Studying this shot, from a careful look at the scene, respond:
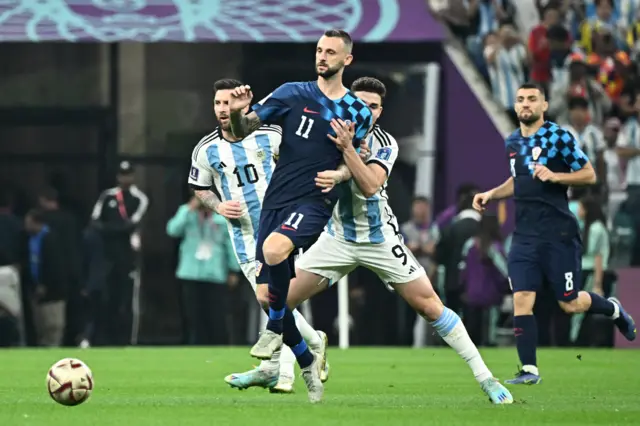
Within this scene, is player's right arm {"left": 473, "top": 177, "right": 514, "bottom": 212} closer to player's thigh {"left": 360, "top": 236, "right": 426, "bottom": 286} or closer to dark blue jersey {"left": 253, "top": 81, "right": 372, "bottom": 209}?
player's thigh {"left": 360, "top": 236, "right": 426, "bottom": 286}

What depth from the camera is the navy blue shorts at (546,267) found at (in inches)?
505

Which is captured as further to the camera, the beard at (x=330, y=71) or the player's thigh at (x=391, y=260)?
the player's thigh at (x=391, y=260)

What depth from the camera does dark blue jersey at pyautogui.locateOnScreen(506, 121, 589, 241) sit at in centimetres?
1284

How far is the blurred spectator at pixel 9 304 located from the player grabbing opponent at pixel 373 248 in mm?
9853

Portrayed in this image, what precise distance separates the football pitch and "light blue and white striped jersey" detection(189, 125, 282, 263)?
1154 mm

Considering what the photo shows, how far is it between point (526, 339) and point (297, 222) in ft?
12.0

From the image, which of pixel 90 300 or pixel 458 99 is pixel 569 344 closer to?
pixel 458 99

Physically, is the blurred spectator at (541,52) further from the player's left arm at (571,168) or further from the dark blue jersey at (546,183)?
the player's left arm at (571,168)

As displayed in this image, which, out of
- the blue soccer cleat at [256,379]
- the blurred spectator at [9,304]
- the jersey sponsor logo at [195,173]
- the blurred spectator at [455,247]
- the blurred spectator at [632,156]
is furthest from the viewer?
the blurred spectator at [632,156]

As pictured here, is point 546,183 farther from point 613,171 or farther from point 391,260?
point 613,171

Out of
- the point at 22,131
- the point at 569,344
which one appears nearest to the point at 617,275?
the point at 569,344

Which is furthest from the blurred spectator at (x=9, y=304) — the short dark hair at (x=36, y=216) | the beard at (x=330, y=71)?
the beard at (x=330, y=71)

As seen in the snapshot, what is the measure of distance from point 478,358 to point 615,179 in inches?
429

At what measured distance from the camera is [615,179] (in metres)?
20.5
